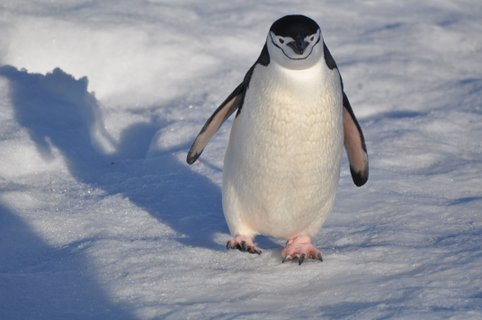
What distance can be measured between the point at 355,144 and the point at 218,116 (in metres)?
0.49

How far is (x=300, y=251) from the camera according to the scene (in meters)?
3.06

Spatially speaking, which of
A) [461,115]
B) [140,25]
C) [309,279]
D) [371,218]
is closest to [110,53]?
[140,25]

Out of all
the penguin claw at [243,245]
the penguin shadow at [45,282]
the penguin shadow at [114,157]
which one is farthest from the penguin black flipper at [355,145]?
the penguin shadow at [45,282]

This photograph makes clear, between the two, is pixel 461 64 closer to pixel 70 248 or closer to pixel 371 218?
pixel 371 218

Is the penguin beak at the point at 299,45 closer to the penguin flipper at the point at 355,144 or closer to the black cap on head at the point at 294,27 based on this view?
the black cap on head at the point at 294,27

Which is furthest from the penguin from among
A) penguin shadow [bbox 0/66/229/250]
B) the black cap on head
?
penguin shadow [bbox 0/66/229/250]

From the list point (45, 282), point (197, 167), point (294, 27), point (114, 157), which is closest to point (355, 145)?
point (294, 27)

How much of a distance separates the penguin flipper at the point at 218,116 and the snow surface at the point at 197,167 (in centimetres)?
34

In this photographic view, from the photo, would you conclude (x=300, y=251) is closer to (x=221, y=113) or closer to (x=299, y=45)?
(x=221, y=113)

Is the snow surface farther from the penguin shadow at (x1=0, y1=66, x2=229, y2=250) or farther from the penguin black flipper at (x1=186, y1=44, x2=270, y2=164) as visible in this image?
the penguin black flipper at (x1=186, y1=44, x2=270, y2=164)

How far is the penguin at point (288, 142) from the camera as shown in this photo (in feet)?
9.52

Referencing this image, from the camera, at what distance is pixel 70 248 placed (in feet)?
10.4

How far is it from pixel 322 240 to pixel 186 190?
0.70 metres

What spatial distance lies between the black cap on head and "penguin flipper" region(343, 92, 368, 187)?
44 centimetres
